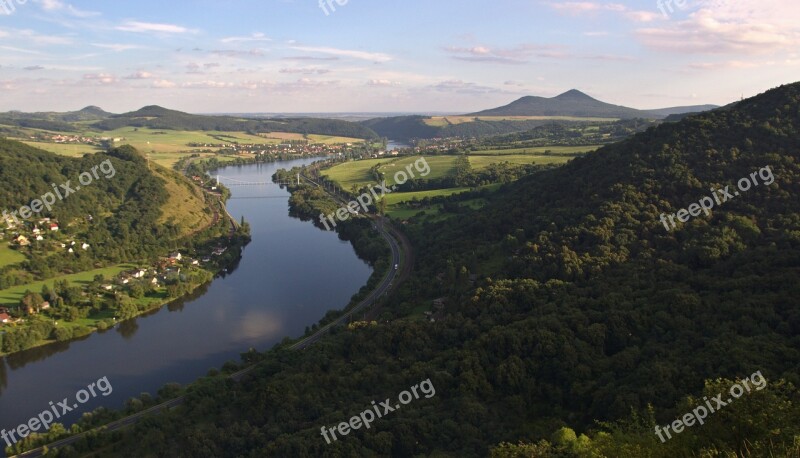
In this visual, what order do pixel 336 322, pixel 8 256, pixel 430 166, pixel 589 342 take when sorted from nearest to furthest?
pixel 589 342 < pixel 336 322 < pixel 8 256 < pixel 430 166

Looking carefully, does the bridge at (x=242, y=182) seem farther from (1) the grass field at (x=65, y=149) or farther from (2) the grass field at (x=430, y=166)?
(1) the grass field at (x=65, y=149)

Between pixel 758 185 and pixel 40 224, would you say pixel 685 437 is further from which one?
pixel 40 224

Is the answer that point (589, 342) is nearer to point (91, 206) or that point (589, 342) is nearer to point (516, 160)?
point (91, 206)

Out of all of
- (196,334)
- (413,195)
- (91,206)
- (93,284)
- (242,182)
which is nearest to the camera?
(196,334)

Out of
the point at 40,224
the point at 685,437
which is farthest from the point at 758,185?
the point at 40,224

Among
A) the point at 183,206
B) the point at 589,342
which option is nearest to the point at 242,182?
the point at 183,206

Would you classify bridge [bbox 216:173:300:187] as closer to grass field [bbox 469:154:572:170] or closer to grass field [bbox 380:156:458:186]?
grass field [bbox 380:156:458:186]
